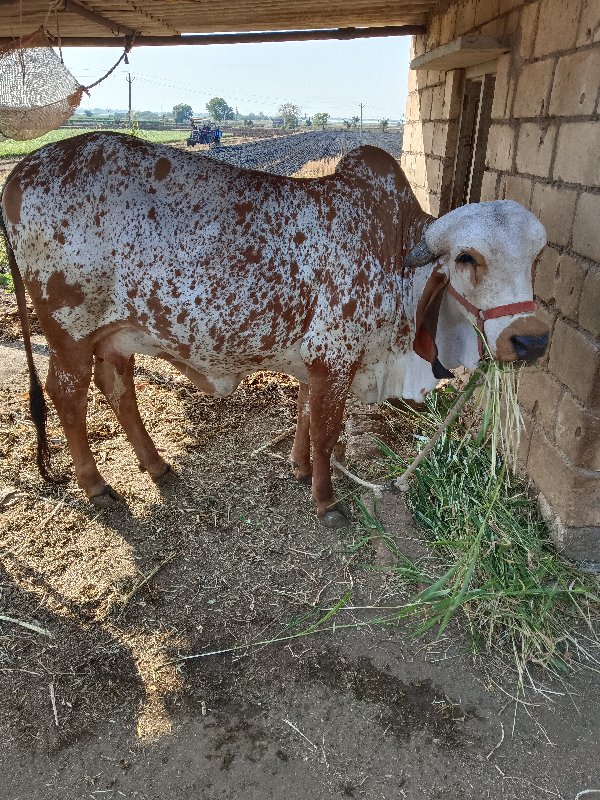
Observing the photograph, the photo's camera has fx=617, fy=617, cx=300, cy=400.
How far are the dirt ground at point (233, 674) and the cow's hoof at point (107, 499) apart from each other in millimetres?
53

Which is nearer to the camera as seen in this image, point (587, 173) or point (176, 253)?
point (587, 173)

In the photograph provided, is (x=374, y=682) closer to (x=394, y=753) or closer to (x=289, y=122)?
(x=394, y=753)

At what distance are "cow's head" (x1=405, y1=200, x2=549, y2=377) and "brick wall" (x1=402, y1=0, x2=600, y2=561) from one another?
0.32m

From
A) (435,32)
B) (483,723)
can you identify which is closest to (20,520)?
(483,723)

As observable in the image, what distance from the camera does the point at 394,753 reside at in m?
2.12

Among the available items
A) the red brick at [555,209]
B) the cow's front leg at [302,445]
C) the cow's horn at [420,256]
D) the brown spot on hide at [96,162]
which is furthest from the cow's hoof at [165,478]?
the red brick at [555,209]

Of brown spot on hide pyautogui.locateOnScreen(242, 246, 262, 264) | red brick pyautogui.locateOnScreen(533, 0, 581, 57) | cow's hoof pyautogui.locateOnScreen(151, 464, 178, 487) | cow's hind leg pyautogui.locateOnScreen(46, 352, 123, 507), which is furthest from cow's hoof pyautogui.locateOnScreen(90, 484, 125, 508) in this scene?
red brick pyautogui.locateOnScreen(533, 0, 581, 57)

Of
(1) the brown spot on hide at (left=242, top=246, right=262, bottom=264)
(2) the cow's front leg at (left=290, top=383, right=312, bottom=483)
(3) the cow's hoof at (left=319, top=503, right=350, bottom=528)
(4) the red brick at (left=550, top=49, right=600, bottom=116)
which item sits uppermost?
(4) the red brick at (left=550, top=49, right=600, bottom=116)

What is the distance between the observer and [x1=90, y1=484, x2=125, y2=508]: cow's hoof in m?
3.38

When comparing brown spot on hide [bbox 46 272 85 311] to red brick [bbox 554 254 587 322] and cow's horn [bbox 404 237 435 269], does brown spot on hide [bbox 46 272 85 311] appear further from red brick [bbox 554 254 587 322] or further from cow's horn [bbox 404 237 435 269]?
red brick [bbox 554 254 587 322]

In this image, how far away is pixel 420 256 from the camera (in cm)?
276

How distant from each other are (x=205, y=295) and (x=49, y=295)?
77 centimetres

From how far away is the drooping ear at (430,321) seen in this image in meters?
2.74

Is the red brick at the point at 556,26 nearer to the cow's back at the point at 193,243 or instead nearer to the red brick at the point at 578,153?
the red brick at the point at 578,153
